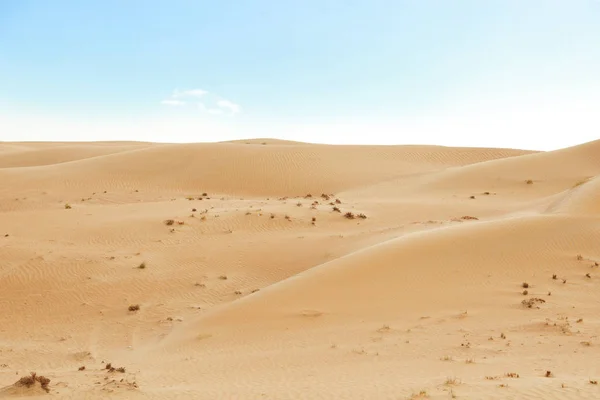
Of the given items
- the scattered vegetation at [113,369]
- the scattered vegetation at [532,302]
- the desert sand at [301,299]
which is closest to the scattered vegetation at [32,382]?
the desert sand at [301,299]

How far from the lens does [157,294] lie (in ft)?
44.2

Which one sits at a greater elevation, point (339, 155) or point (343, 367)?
point (339, 155)

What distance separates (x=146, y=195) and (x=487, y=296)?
20.3m

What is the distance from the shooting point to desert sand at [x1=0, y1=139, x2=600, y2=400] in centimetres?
750

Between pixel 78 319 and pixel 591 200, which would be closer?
pixel 78 319

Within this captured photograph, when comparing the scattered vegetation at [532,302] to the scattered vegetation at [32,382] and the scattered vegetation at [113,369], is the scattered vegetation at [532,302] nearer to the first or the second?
the scattered vegetation at [113,369]

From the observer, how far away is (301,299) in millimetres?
11602

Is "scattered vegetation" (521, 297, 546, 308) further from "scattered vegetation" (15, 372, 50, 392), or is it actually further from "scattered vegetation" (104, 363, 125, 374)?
"scattered vegetation" (15, 372, 50, 392)

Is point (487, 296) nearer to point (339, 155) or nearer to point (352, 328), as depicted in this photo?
point (352, 328)

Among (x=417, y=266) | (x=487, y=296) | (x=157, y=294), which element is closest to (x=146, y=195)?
(x=157, y=294)

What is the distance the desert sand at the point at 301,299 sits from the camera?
750 cm

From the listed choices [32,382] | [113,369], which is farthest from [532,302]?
[32,382]

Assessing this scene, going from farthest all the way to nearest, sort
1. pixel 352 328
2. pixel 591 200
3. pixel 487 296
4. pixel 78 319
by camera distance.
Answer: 1. pixel 591 200
2. pixel 78 319
3. pixel 487 296
4. pixel 352 328

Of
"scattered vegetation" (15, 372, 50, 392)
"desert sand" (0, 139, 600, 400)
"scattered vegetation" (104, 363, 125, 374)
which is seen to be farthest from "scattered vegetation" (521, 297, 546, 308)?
"scattered vegetation" (15, 372, 50, 392)
